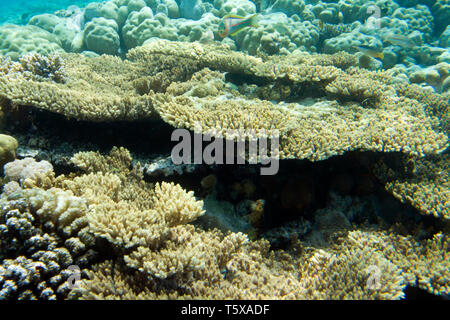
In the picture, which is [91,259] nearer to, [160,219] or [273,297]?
[160,219]

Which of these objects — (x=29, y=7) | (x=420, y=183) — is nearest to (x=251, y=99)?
(x=420, y=183)

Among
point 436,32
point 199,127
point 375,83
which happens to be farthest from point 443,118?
point 436,32

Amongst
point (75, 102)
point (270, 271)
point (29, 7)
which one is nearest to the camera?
point (270, 271)

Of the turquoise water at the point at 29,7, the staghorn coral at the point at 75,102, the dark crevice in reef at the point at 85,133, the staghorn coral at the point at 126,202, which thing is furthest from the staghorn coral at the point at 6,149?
the turquoise water at the point at 29,7

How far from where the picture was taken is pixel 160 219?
102 inches

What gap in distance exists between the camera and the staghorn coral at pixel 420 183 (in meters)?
3.53

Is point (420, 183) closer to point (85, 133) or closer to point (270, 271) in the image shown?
point (270, 271)

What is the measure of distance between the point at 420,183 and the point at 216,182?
317cm

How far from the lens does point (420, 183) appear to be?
382cm

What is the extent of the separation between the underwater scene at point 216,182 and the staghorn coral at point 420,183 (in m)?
0.02

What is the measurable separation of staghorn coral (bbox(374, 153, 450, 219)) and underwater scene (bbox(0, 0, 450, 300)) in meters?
0.02

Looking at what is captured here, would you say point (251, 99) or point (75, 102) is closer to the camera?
point (75, 102)

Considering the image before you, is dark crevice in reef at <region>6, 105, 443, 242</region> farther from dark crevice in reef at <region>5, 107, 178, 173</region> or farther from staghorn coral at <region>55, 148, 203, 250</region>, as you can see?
staghorn coral at <region>55, 148, 203, 250</region>
